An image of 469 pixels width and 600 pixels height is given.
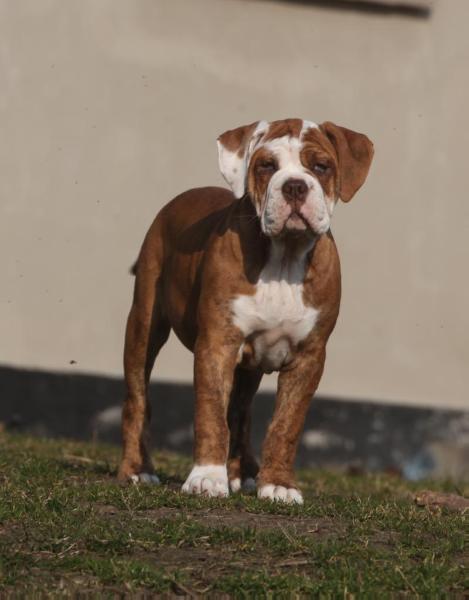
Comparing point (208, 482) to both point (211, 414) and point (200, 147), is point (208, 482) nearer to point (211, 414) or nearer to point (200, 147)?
point (211, 414)

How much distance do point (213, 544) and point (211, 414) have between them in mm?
1242

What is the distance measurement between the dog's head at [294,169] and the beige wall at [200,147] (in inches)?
148

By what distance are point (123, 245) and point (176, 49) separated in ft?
4.70

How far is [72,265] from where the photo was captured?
1066 cm

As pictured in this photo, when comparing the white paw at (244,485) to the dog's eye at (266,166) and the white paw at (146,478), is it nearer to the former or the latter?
the white paw at (146,478)

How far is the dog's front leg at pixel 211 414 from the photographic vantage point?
6.50 metres

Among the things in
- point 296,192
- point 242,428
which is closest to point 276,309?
point 296,192

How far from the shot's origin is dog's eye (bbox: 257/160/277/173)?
21.8 ft

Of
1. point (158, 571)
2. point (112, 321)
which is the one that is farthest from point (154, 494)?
point (112, 321)

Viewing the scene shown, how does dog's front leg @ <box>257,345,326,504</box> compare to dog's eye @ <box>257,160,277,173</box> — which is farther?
dog's front leg @ <box>257,345,326,504</box>

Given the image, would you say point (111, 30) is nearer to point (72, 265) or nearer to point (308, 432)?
point (72, 265)

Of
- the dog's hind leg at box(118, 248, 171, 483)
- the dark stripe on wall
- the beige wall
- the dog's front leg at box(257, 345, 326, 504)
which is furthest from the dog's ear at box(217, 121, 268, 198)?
the dark stripe on wall

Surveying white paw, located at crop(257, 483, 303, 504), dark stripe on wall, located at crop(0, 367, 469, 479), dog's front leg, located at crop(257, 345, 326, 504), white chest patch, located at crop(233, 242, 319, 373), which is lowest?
dark stripe on wall, located at crop(0, 367, 469, 479)

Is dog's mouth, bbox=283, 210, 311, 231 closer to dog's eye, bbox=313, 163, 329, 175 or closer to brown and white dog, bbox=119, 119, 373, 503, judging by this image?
brown and white dog, bbox=119, 119, 373, 503
